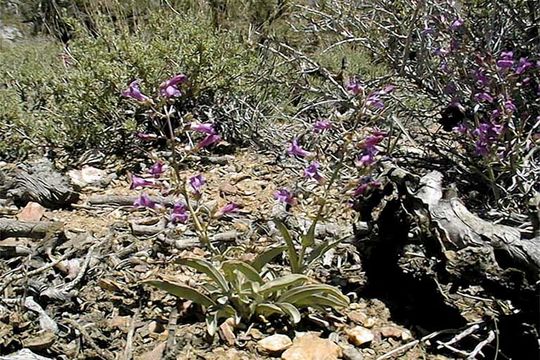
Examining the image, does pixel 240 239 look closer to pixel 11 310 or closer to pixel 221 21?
pixel 11 310

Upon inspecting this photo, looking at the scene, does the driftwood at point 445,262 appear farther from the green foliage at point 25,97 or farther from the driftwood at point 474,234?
the green foliage at point 25,97

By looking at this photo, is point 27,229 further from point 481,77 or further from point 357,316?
point 481,77

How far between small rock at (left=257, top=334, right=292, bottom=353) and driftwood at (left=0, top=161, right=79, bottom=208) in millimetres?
1541

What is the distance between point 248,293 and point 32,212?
142cm

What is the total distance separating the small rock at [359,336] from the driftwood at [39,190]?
165 cm

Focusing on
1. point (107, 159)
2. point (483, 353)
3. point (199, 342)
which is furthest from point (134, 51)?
point (483, 353)

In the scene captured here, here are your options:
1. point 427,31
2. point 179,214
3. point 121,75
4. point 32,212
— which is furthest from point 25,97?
point 179,214

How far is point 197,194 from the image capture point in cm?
210

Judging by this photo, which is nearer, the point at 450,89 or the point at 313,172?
the point at 313,172

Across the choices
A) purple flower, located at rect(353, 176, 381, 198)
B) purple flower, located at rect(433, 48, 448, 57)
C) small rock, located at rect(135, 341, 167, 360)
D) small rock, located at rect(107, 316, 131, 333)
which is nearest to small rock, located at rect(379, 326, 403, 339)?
purple flower, located at rect(353, 176, 381, 198)

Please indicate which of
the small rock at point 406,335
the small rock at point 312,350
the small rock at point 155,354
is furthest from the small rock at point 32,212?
the small rock at point 406,335

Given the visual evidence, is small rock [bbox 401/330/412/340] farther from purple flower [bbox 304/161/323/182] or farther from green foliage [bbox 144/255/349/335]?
purple flower [bbox 304/161/323/182]

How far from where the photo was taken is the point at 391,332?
2.11m

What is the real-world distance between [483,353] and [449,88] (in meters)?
1.58
